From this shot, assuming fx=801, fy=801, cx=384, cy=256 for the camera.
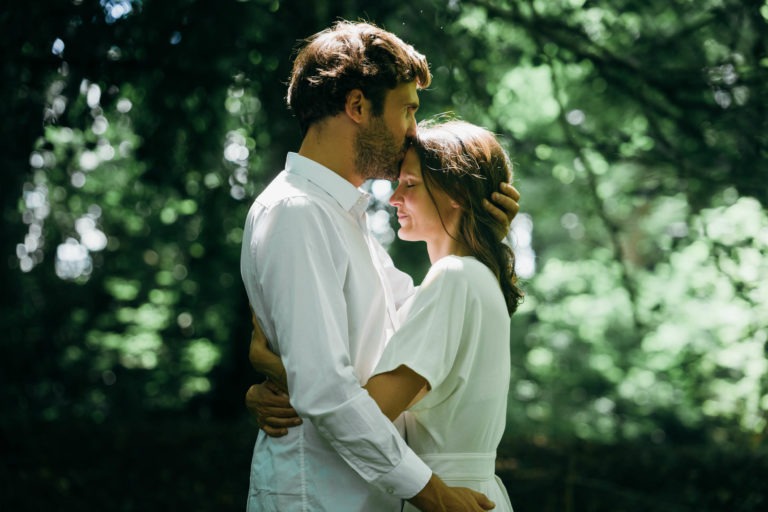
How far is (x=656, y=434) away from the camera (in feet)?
42.9

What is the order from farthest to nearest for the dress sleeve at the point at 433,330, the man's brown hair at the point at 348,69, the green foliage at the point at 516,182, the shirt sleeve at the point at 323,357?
the green foliage at the point at 516,182 < the man's brown hair at the point at 348,69 < the dress sleeve at the point at 433,330 < the shirt sleeve at the point at 323,357

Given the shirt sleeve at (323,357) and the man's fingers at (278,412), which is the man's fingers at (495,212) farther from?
the man's fingers at (278,412)

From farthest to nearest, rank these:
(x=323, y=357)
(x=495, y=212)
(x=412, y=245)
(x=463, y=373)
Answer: (x=412, y=245)
(x=495, y=212)
(x=463, y=373)
(x=323, y=357)

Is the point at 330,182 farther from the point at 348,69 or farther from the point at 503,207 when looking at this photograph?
the point at 503,207

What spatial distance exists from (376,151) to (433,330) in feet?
2.05

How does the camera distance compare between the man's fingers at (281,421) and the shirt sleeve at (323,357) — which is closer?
the shirt sleeve at (323,357)

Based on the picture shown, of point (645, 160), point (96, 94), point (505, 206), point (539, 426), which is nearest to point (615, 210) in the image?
point (539, 426)

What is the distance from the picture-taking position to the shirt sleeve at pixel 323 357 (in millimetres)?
2006

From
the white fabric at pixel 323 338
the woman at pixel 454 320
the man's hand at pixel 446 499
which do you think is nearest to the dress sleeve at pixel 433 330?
the woman at pixel 454 320

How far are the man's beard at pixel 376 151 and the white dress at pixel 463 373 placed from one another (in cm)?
39

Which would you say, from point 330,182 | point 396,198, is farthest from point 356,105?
point 396,198

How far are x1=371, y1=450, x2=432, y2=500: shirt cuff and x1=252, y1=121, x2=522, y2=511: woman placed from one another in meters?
0.15

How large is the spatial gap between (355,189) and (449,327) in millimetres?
532

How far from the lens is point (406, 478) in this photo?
2.05 m
